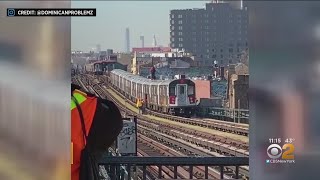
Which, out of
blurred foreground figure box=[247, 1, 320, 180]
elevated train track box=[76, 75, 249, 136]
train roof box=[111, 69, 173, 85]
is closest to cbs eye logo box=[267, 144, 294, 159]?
blurred foreground figure box=[247, 1, 320, 180]

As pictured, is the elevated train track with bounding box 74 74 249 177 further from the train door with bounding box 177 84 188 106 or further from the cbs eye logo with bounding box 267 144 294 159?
the cbs eye logo with bounding box 267 144 294 159

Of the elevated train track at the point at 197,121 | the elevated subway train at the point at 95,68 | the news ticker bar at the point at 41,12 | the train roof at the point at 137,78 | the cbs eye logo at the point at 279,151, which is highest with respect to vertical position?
the news ticker bar at the point at 41,12

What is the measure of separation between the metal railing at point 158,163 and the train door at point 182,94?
0.40 metres

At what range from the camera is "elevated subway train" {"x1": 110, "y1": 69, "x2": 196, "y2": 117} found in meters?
2.68

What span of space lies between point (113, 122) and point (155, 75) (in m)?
0.37

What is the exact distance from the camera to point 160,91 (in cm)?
275

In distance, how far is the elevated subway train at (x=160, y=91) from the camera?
8.79 ft

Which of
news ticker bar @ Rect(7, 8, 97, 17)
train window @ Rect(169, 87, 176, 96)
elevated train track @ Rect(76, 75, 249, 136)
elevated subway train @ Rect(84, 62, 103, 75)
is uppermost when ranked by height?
news ticker bar @ Rect(7, 8, 97, 17)

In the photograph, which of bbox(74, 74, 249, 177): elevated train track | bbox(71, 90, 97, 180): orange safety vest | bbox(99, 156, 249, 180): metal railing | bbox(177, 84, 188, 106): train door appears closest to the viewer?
bbox(71, 90, 97, 180): orange safety vest

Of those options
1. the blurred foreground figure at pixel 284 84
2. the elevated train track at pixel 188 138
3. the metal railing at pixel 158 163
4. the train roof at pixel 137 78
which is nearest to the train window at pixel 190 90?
the train roof at pixel 137 78

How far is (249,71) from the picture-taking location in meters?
2.44

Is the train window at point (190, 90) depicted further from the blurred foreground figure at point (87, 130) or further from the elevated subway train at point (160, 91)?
the blurred foreground figure at point (87, 130)

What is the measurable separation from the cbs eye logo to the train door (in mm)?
503

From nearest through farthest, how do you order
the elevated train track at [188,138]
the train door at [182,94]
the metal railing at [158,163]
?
the train door at [182,94], the elevated train track at [188,138], the metal railing at [158,163]
